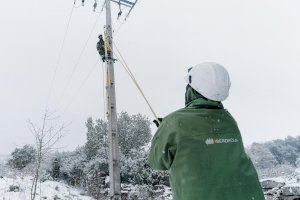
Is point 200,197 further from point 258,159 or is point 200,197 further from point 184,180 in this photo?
point 258,159

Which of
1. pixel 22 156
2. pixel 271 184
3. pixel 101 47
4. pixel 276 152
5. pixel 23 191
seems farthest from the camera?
pixel 276 152

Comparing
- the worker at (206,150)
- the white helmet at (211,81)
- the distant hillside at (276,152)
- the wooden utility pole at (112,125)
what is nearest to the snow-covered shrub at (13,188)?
the wooden utility pole at (112,125)

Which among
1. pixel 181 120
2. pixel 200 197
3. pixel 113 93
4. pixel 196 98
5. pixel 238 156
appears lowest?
pixel 200 197

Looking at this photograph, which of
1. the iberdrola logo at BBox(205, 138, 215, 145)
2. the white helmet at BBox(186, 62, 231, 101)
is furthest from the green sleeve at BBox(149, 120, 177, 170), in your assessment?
the white helmet at BBox(186, 62, 231, 101)

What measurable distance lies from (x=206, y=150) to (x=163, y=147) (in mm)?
237

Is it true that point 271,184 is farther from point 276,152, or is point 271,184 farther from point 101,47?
point 276,152

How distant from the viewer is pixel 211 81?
2199 mm

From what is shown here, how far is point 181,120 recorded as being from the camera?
80.5 inches

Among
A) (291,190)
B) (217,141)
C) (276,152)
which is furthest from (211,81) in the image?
(276,152)

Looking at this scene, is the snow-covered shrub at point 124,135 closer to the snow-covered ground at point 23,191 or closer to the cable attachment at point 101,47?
the snow-covered ground at point 23,191

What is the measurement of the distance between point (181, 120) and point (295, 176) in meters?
7.55

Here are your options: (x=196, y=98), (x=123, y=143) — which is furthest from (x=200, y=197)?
(x=123, y=143)

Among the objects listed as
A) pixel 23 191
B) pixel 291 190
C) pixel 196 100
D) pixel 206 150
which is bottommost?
pixel 291 190

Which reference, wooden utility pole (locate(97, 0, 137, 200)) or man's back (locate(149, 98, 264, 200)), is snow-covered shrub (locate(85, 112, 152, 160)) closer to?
wooden utility pole (locate(97, 0, 137, 200))
